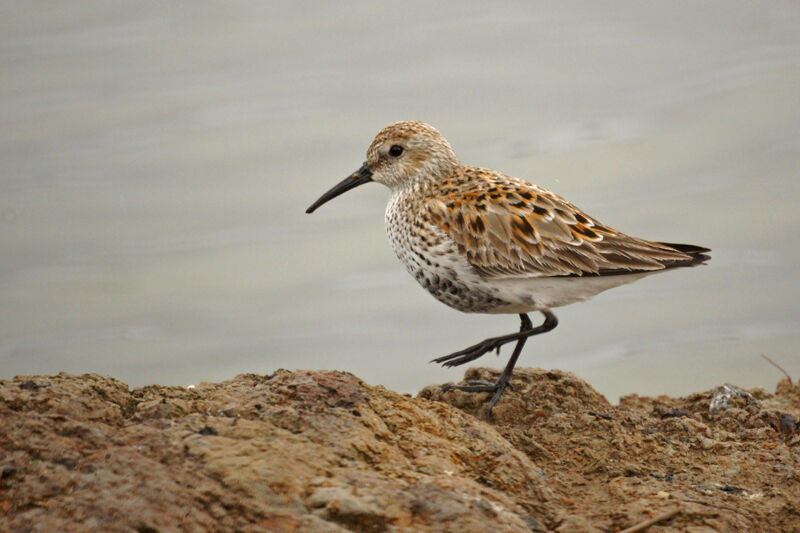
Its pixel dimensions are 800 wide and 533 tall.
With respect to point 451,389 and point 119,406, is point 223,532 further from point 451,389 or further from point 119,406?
point 451,389

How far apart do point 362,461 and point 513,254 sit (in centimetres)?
244

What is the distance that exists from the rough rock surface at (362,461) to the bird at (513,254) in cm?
63

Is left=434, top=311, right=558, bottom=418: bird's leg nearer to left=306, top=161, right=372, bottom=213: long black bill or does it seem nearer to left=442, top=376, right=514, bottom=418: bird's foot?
left=442, top=376, right=514, bottom=418: bird's foot

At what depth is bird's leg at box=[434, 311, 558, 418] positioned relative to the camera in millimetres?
5984

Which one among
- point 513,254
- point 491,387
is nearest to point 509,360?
point 491,387

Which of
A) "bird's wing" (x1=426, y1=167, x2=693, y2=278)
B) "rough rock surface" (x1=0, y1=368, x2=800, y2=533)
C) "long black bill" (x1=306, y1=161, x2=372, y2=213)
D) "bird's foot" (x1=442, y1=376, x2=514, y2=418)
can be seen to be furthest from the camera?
"long black bill" (x1=306, y1=161, x2=372, y2=213)

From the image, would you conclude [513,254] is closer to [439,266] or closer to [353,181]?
[439,266]

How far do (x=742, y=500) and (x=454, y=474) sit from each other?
158cm

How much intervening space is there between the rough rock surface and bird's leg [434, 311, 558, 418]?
0.30 feet

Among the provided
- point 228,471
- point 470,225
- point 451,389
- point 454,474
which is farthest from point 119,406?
point 470,225

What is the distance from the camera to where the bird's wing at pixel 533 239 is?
6.39 metres

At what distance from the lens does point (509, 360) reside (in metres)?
6.19

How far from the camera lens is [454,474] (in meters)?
4.46

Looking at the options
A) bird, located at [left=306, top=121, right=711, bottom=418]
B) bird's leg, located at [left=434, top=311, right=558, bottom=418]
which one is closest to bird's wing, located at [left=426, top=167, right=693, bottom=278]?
bird, located at [left=306, top=121, right=711, bottom=418]
